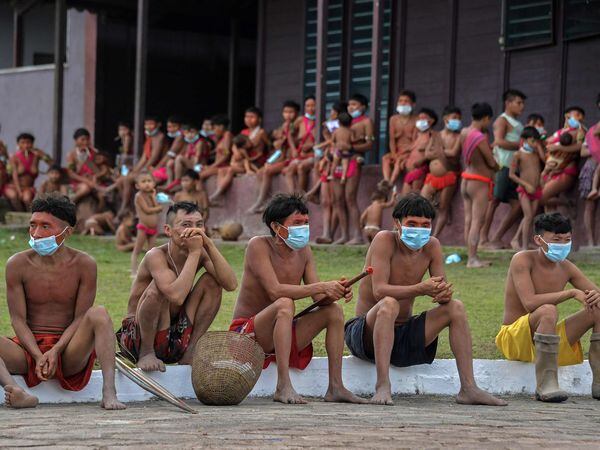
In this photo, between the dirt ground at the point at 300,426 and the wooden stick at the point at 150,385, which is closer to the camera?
the dirt ground at the point at 300,426

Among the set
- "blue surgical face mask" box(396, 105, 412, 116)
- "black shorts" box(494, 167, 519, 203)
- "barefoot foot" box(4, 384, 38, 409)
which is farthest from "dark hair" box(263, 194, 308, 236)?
"blue surgical face mask" box(396, 105, 412, 116)

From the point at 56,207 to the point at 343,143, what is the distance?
926 cm

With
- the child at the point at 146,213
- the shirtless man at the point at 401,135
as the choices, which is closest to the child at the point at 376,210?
the shirtless man at the point at 401,135

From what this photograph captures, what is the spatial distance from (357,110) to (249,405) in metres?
10.0

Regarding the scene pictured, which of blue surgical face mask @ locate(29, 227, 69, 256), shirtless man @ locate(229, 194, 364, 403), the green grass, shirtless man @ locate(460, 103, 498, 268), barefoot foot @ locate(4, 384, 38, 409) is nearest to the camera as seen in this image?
barefoot foot @ locate(4, 384, 38, 409)

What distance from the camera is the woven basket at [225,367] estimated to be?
6.82m

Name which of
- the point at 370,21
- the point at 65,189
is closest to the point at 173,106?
the point at 65,189

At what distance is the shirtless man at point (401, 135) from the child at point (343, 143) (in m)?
0.47

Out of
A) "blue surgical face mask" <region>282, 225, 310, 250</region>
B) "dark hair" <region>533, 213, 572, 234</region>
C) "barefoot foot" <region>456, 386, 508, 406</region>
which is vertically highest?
"dark hair" <region>533, 213, 572, 234</region>

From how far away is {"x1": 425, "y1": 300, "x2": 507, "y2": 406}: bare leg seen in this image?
7180 mm

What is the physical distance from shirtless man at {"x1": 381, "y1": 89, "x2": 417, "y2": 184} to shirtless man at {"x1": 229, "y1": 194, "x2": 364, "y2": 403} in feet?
27.4

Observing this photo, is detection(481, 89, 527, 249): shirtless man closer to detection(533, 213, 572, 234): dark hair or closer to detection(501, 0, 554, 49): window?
detection(501, 0, 554, 49): window

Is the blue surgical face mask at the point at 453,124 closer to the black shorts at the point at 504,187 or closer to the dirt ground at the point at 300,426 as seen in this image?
the black shorts at the point at 504,187

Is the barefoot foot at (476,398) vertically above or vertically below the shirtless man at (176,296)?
below
